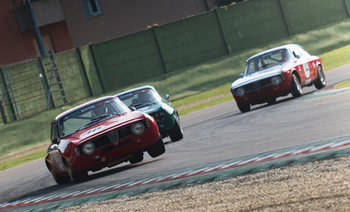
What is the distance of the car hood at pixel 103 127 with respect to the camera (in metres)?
11.8

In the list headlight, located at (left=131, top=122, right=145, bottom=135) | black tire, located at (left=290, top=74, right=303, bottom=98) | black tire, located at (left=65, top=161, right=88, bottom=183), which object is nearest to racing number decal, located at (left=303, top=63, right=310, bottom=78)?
black tire, located at (left=290, top=74, right=303, bottom=98)

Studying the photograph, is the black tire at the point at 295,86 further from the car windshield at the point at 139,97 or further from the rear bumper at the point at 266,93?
the car windshield at the point at 139,97

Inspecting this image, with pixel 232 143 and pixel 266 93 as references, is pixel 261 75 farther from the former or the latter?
pixel 232 143

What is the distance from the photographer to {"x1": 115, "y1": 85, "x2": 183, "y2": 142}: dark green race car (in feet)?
48.0

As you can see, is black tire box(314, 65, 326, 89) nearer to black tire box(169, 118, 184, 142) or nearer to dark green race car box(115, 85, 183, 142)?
dark green race car box(115, 85, 183, 142)

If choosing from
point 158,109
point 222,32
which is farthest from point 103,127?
point 222,32

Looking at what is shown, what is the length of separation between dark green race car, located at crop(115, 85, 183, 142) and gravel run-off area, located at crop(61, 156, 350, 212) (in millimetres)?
5797

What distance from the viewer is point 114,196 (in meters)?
9.29

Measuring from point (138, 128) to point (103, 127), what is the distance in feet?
1.88

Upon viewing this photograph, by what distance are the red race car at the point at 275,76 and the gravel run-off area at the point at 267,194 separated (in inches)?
352

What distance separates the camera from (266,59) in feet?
Result: 60.6

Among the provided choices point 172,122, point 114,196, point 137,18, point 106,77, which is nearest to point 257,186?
point 114,196

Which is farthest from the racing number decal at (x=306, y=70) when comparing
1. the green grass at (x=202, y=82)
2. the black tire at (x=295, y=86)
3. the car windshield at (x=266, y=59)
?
the green grass at (x=202, y=82)

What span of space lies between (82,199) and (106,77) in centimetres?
1943
